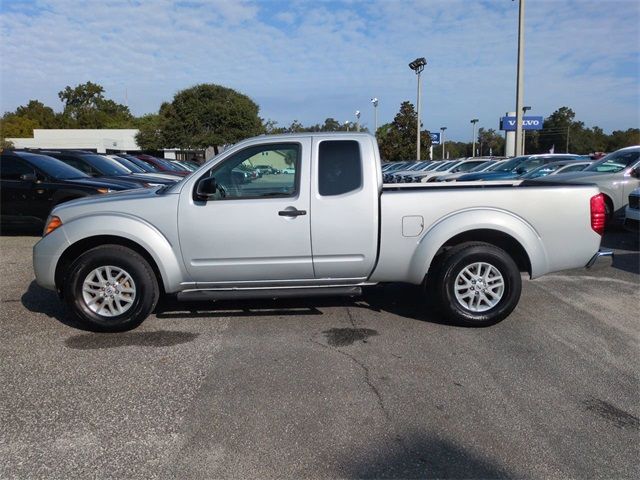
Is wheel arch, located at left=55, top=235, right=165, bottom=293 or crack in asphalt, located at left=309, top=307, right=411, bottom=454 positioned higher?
wheel arch, located at left=55, top=235, right=165, bottom=293

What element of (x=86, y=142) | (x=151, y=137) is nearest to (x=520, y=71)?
(x=151, y=137)

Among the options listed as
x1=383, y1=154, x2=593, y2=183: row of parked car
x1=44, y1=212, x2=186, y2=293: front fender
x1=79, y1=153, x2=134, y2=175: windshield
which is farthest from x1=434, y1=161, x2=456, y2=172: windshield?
x1=44, y1=212, x2=186, y2=293: front fender

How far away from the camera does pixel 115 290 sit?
17.2 ft

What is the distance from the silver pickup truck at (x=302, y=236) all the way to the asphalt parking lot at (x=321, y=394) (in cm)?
41

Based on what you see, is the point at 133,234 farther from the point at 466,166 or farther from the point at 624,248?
the point at 466,166

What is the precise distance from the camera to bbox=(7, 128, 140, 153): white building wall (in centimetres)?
6397

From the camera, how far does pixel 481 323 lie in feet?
17.5

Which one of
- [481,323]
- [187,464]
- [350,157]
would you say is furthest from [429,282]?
[187,464]

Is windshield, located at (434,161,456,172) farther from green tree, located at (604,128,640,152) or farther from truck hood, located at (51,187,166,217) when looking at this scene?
green tree, located at (604,128,640,152)

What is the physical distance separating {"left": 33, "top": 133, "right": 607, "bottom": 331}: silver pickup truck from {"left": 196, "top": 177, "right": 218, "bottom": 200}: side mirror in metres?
0.02

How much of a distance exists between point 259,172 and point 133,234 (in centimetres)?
139

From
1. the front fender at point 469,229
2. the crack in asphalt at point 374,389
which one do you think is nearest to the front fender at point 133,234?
the crack in asphalt at point 374,389

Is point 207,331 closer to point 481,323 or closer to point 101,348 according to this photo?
point 101,348

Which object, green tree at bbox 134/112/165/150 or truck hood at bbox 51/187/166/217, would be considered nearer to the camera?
truck hood at bbox 51/187/166/217
